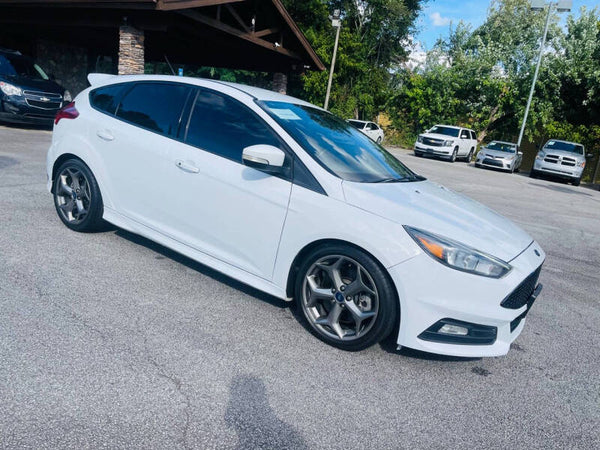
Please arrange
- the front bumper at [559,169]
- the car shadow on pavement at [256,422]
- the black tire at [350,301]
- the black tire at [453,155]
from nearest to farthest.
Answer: the car shadow on pavement at [256,422] < the black tire at [350,301] < the front bumper at [559,169] < the black tire at [453,155]

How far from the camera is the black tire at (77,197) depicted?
4.50 m

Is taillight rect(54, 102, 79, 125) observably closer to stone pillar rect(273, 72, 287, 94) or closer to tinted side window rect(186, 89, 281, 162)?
tinted side window rect(186, 89, 281, 162)

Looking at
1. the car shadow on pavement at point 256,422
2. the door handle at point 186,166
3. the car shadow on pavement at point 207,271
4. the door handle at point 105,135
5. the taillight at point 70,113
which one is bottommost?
the car shadow on pavement at point 256,422

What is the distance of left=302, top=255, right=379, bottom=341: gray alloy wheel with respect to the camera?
9.90 feet

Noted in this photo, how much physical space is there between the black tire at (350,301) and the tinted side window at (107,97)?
8.67 ft

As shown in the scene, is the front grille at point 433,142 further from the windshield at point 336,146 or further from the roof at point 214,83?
the roof at point 214,83

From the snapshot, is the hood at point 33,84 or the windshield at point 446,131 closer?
the hood at point 33,84

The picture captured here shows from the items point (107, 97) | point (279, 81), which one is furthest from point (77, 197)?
point (279, 81)

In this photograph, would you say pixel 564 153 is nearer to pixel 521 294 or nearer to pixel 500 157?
pixel 500 157

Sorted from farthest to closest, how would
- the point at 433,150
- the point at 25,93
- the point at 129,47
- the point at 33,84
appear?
the point at 433,150, the point at 129,47, the point at 33,84, the point at 25,93

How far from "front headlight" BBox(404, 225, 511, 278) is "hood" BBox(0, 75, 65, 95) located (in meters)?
12.6

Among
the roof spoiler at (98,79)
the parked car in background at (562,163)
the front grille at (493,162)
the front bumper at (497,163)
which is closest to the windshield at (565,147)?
the parked car in background at (562,163)

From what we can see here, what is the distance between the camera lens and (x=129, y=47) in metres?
13.5

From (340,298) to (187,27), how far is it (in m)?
12.9
